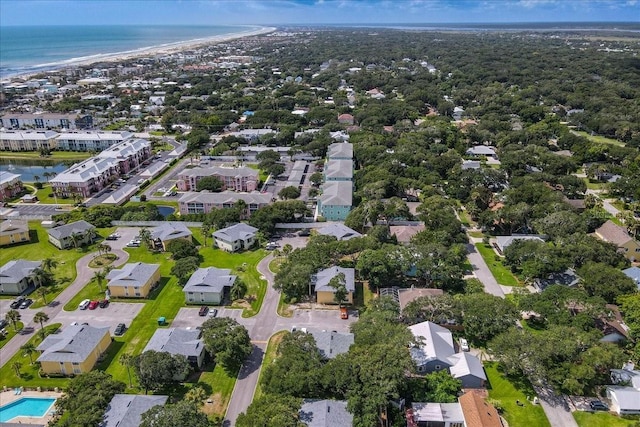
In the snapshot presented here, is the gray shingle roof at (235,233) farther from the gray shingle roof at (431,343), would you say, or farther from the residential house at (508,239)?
the residential house at (508,239)

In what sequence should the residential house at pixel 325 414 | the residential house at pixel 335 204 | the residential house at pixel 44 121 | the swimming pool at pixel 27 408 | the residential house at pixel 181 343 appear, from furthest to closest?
the residential house at pixel 44 121 → the residential house at pixel 335 204 → the residential house at pixel 181 343 → the swimming pool at pixel 27 408 → the residential house at pixel 325 414

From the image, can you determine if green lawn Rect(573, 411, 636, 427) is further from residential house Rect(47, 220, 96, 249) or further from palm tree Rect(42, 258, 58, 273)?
residential house Rect(47, 220, 96, 249)

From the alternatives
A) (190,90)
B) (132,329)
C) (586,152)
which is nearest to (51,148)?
(190,90)

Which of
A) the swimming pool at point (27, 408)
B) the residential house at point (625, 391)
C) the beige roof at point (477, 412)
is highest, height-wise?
the beige roof at point (477, 412)

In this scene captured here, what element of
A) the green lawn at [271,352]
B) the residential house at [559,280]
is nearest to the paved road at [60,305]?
the green lawn at [271,352]

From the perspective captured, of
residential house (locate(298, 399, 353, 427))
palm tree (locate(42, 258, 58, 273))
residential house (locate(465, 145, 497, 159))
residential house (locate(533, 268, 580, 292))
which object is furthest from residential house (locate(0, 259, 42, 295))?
residential house (locate(465, 145, 497, 159))

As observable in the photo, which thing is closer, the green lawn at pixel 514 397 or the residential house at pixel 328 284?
the green lawn at pixel 514 397
